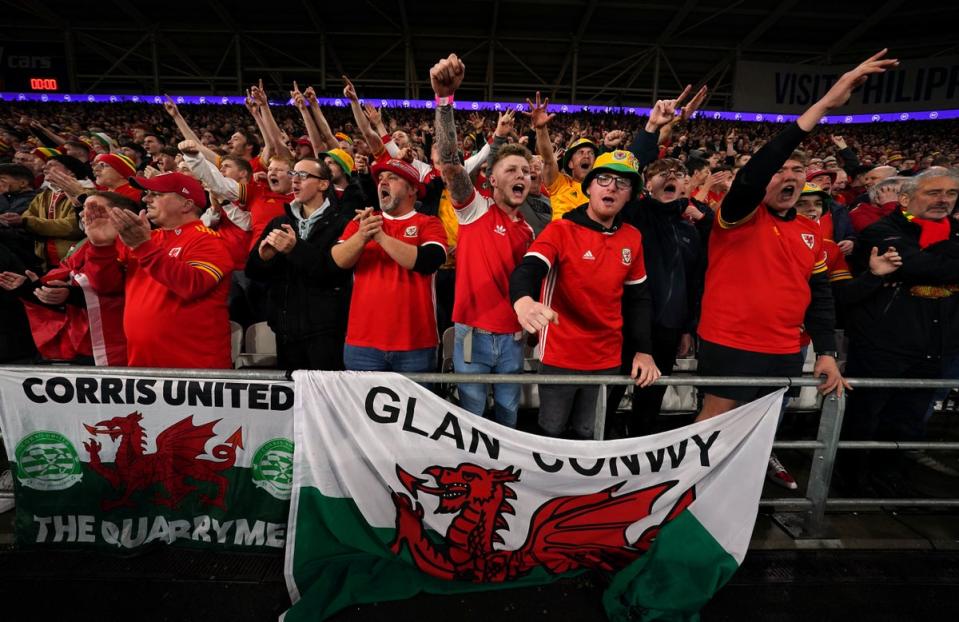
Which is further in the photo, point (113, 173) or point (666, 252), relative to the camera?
point (113, 173)

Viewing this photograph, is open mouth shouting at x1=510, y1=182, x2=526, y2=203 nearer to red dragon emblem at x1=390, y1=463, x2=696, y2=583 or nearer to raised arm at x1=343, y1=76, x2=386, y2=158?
red dragon emblem at x1=390, y1=463, x2=696, y2=583

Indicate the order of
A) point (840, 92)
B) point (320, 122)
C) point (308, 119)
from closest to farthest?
1. point (840, 92)
2. point (308, 119)
3. point (320, 122)

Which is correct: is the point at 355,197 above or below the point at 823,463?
above

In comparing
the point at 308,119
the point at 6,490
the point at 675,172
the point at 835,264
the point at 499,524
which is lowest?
the point at 6,490

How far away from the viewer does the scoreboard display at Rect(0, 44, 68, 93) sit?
2175 centimetres

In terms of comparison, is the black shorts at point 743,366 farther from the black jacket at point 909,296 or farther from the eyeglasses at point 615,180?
the eyeglasses at point 615,180

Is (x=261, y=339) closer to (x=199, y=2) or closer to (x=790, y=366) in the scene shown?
(x=790, y=366)

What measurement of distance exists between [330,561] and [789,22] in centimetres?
2994

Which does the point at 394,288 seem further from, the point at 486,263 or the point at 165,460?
the point at 165,460

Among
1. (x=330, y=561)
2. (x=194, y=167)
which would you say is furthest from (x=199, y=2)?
(x=330, y=561)

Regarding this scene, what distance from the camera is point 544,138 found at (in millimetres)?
3930

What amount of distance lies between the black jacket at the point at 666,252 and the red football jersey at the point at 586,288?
54cm

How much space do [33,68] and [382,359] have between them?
31.4m

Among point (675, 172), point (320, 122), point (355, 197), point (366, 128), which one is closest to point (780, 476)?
point (675, 172)
